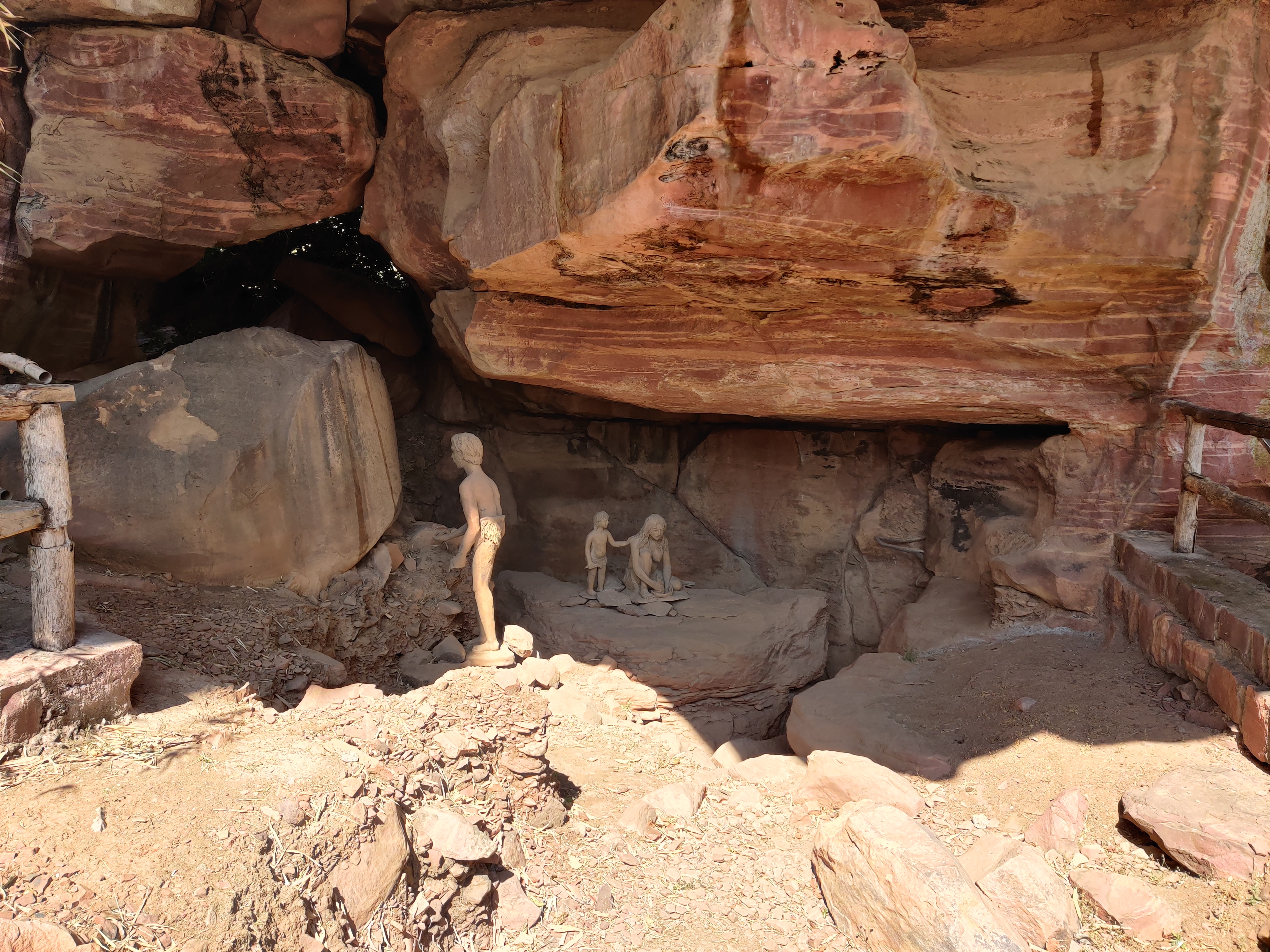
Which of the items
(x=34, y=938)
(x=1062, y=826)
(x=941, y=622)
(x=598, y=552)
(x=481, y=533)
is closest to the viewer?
(x=34, y=938)

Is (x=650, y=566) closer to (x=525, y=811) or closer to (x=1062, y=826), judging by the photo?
(x=525, y=811)

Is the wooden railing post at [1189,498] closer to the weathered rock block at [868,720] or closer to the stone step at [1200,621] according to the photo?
the stone step at [1200,621]

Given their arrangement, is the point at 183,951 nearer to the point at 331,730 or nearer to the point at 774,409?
the point at 331,730

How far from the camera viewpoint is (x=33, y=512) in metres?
3.78

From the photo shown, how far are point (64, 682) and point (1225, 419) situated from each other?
6.31 metres

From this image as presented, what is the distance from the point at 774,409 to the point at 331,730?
A: 456 centimetres

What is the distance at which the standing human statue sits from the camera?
265 inches

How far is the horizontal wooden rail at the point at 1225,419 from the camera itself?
4531 millimetres

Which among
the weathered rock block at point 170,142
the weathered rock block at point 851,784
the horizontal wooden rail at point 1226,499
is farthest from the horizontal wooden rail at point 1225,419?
the weathered rock block at point 170,142

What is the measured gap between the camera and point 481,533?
6758mm

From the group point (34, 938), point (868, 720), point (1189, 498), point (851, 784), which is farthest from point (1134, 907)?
point (34, 938)

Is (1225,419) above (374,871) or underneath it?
above

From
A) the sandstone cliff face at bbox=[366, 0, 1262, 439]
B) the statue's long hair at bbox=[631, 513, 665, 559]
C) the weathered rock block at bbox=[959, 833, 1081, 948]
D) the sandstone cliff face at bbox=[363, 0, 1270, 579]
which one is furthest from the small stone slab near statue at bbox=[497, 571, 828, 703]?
the weathered rock block at bbox=[959, 833, 1081, 948]

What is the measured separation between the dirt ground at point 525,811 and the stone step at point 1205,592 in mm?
466
